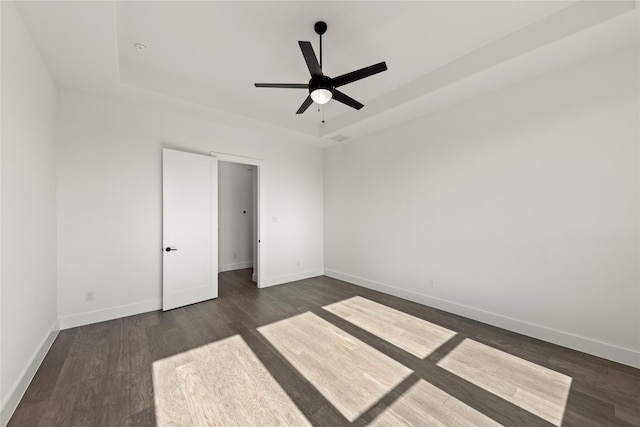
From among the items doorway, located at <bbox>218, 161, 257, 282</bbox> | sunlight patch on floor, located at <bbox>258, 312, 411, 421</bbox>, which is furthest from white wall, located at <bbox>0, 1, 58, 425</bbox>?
doorway, located at <bbox>218, 161, 257, 282</bbox>

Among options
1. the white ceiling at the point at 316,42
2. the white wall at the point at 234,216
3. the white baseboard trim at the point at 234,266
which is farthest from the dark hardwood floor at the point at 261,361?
the white ceiling at the point at 316,42

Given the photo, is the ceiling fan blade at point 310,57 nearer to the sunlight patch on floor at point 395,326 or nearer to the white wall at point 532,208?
the white wall at point 532,208

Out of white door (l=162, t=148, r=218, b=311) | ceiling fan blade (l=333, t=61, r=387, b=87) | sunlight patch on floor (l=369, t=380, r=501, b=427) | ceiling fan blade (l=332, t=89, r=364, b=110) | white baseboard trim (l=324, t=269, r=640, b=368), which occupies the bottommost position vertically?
sunlight patch on floor (l=369, t=380, r=501, b=427)

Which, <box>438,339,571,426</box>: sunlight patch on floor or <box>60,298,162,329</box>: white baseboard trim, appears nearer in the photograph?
<box>438,339,571,426</box>: sunlight patch on floor

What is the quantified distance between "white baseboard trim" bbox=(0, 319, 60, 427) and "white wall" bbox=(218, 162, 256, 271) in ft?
12.2

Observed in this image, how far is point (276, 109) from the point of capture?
4.29 metres

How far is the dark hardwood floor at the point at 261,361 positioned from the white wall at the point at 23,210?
0.81 ft

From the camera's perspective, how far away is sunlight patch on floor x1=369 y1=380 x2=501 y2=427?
170cm

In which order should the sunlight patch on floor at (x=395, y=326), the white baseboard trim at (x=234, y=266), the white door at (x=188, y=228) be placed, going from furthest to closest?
the white baseboard trim at (x=234, y=266) → the white door at (x=188, y=228) → the sunlight patch on floor at (x=395, y=326)

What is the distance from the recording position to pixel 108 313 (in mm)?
3299

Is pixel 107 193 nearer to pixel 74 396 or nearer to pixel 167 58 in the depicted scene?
pixel 167 58

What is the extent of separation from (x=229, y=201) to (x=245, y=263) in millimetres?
1720

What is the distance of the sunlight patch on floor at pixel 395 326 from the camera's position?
2.72 meters

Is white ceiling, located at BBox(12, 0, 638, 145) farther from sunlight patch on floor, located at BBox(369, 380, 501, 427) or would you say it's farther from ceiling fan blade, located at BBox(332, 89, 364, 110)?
sunlight patch on floor, located at BBox(369, 380, 501, 427)
